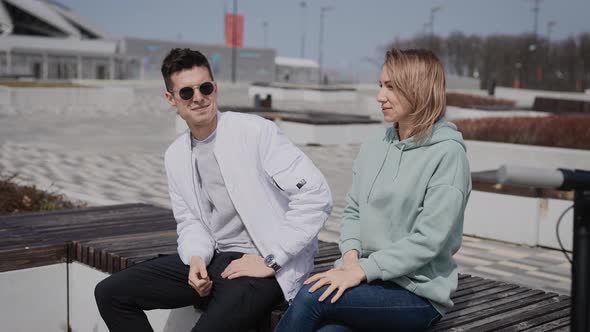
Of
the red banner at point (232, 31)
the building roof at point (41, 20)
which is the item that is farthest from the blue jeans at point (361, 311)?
the red banner at point (232, 31)

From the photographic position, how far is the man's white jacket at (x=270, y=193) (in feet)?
11.4

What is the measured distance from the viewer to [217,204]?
12.1ft

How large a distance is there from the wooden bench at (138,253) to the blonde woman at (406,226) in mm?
285

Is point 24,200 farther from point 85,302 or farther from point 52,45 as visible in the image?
point 52,45

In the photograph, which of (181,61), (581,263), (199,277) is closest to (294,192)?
(199,277)

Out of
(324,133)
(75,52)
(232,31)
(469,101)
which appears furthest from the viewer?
(232,31)

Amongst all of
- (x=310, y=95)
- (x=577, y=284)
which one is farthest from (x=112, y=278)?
(x=310, y=95)

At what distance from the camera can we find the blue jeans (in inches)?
114

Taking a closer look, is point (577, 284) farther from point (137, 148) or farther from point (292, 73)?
point (292, 73)

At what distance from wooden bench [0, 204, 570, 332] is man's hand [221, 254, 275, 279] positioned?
0.19 m

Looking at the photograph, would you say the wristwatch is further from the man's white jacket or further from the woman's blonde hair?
the woman's blonde hair

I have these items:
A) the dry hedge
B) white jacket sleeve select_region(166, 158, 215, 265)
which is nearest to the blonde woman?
white jacket sleeve select_region(166, 158, 215, 265)

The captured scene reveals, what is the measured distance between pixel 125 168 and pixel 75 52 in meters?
50.1

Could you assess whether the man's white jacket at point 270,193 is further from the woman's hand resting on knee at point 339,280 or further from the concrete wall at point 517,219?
the concrete wall at point 517,219
